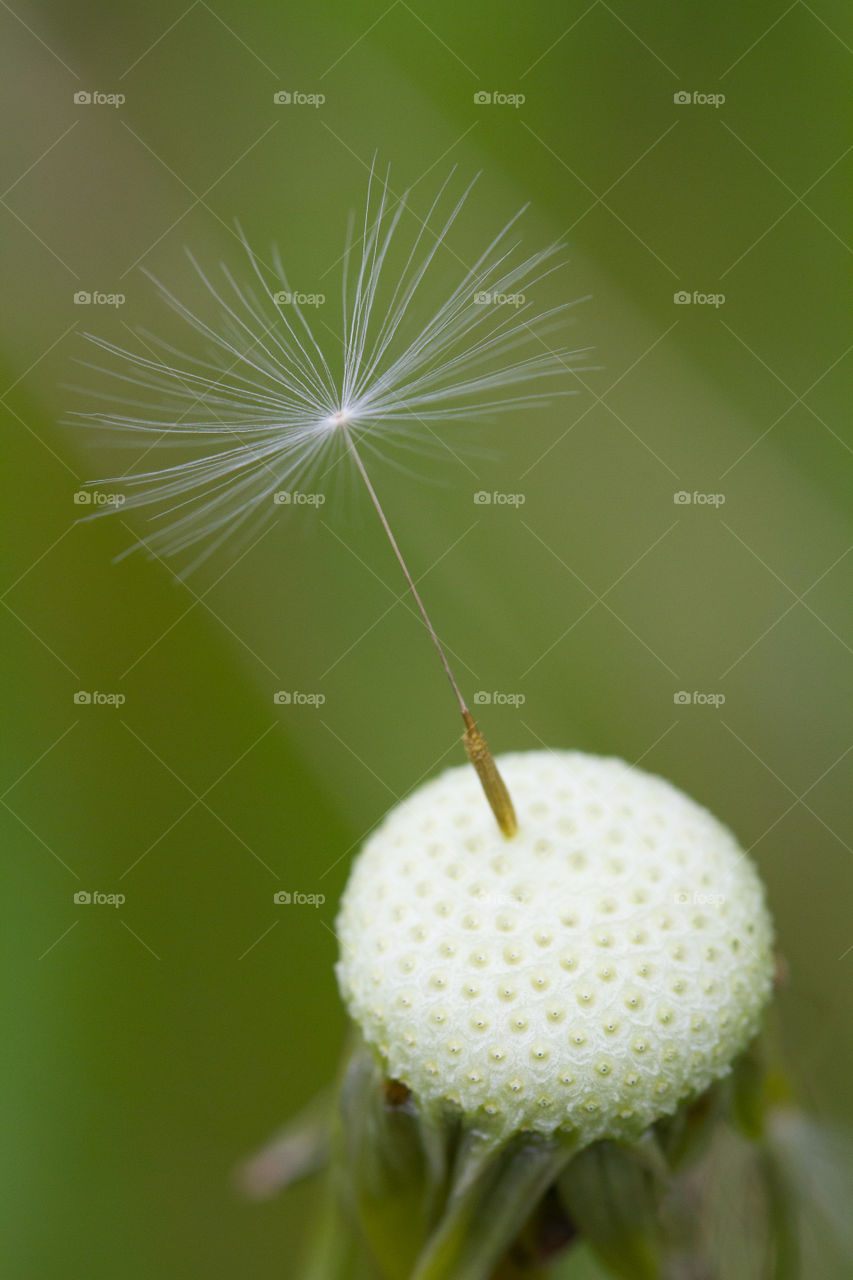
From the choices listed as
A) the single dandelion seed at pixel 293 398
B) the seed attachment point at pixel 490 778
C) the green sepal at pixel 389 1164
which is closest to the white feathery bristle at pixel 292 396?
the single dandelion seed at pixel 293 398

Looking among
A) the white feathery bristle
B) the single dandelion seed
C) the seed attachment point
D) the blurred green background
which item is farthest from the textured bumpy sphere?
the blurred green background

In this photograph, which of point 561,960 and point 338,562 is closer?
point 561,960

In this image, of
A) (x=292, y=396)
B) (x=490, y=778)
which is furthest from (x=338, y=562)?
(x=490, y=778)

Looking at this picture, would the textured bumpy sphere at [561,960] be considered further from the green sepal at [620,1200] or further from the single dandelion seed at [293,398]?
the single dandelion seed at [293,398]

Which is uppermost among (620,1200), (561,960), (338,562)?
(338,562)

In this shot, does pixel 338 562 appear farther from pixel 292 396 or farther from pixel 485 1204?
pixel 485 1204

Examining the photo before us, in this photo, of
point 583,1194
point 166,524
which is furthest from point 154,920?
point 583,1194
